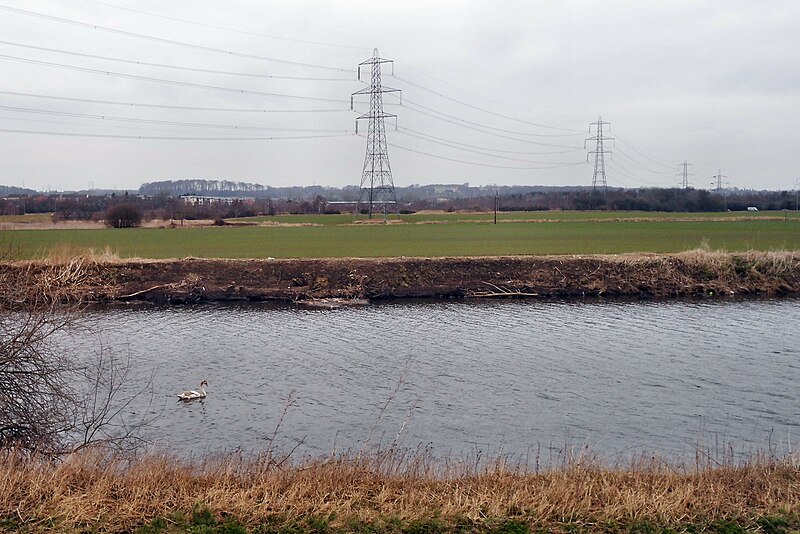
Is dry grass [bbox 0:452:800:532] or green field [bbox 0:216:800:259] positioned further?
green field [bbox 0:216:800:259]

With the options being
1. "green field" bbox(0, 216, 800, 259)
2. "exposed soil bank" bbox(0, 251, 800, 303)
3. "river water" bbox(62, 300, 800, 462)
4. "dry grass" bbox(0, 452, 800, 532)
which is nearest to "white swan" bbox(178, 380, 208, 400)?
"river water" bbox(62, 300, 800, 462)

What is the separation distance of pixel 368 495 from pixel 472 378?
1175cm

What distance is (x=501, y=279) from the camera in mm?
40531

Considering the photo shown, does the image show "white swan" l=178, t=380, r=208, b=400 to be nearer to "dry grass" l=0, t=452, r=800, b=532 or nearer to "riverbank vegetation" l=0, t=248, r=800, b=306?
"dry grass" l=0, t=452, r=800, b=532

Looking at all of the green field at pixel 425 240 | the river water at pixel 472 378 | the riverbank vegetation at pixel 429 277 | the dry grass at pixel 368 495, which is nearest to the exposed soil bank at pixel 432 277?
the riverbank vegetation at pixel 429 277

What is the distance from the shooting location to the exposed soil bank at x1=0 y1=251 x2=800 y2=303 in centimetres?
3872

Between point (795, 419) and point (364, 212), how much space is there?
85.8m

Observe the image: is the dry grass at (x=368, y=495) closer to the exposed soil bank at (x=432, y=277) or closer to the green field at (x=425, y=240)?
the exposed soil bank at (x=432, y=277)

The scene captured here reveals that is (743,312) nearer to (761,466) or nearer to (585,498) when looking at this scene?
(761,466)

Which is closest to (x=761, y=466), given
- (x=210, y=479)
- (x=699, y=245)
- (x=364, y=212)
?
(x=210, y=479)

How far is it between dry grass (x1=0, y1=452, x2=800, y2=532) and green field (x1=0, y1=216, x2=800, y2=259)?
34300 millimetres

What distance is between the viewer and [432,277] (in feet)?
134

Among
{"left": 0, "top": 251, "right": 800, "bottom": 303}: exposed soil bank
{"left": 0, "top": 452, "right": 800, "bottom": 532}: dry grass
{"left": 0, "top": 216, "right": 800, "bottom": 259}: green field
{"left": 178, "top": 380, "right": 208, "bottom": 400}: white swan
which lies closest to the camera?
{"left": 0, "top": 452, "right": 800, "bottom": 532}: dry grass

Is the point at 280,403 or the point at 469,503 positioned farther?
the point at 280,403
